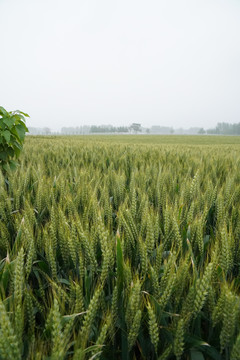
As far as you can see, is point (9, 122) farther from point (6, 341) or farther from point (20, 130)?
point (6, 341)

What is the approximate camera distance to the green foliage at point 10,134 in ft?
5.63

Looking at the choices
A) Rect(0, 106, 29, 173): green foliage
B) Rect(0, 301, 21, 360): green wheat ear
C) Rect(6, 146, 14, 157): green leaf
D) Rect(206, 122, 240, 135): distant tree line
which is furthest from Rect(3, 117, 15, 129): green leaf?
Rect(206, 122, 240, 135): distant tree line

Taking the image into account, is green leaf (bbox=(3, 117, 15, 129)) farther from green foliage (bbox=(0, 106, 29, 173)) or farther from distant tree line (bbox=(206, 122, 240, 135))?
distant tree line (bbox=(206, 122, 240, 135))

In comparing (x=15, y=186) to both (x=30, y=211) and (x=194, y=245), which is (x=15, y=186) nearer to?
(x=30, y=211)

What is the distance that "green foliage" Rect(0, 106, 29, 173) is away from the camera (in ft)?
5.63

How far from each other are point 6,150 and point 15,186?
0.66m

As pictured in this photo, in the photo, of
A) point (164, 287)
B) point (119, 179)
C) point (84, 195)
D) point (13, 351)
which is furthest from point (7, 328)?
point (119, 179)

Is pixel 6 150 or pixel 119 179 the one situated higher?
pixel 6 150

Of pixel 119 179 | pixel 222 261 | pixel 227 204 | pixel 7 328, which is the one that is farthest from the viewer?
pixel 119 179

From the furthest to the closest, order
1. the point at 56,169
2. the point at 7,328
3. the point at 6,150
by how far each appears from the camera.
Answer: the point at 56,169 < the point at 6,150 < the point at 7,328

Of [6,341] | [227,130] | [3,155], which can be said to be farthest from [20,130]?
[227,130]

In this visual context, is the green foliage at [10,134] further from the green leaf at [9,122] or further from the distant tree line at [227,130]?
the distant tree line at [227,130]

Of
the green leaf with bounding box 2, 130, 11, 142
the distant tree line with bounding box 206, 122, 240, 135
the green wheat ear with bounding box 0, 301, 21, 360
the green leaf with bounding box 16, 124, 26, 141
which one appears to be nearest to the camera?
the green wheat ear with bounding box 0, 301, 21, 360

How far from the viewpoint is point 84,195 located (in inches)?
50.3
